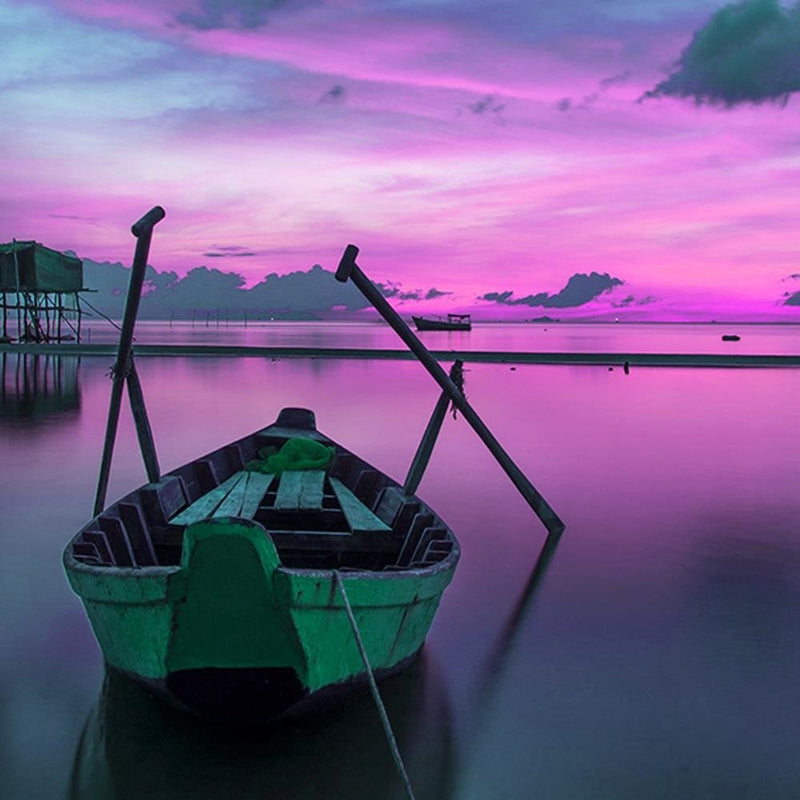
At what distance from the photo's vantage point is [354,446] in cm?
1991

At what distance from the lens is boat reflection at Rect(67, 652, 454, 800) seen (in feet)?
16.5

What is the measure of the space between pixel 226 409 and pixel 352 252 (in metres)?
18.6

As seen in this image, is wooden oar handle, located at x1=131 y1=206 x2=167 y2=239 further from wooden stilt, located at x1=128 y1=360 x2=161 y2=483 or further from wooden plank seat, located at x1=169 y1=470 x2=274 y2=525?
wooden plank seat, located at x1=169 y1=470 x2=274 y2=525

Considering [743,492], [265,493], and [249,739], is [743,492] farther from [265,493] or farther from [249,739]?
[249,739]

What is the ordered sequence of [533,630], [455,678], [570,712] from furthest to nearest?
[533,630] < [455,678] < [570,712]

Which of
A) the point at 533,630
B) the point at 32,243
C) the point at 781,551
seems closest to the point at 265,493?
the point at 533,630

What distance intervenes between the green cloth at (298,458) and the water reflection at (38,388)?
14910 mm


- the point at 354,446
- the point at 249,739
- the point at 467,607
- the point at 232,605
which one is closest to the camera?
the point at 232,605

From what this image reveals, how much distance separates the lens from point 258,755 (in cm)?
526

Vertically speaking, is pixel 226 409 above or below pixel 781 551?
below

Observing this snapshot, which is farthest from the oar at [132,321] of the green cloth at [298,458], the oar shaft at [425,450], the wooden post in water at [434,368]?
the oar shaft at [425,450]

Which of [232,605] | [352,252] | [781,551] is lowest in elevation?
[781,551]

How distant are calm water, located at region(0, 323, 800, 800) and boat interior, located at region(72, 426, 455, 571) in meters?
0.96

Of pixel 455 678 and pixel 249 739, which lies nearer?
pixel 249 739
